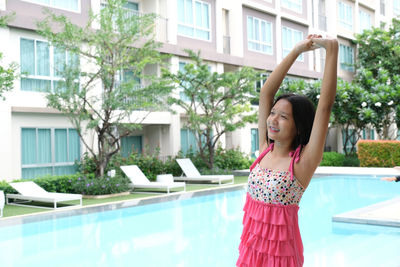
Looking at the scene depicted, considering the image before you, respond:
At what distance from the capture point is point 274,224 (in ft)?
7.59

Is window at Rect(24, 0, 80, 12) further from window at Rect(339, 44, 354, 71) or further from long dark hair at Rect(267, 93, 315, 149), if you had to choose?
window at Rect(339, 44, 354, 71)

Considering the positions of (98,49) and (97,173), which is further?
(97,173)

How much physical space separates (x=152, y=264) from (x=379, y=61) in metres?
25.9

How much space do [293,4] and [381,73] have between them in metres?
7.38

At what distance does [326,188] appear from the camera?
16000mm

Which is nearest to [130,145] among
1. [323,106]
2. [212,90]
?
[212,90]

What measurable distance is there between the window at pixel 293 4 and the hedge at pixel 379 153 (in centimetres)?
1081

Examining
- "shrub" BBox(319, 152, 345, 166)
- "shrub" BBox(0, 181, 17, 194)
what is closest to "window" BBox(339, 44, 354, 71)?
"shrub" BBox(319, 152, 345, 166)

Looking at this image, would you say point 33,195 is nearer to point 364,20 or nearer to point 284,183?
point 284,183

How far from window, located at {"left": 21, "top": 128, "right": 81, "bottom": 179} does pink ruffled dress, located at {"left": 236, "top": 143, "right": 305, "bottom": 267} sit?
14.3m

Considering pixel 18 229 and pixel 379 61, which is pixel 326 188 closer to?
pixel 18 229

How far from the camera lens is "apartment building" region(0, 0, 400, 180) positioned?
50.3 ft

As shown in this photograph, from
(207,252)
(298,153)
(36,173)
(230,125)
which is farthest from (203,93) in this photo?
(298,153)

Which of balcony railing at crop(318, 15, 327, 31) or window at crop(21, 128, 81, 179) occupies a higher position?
balcony railing at crop(318, 15, 327, 31)
